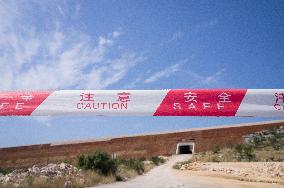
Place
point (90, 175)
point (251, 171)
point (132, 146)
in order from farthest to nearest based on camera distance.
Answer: point (132, 146) < point (251, 171) < point (90, 175)

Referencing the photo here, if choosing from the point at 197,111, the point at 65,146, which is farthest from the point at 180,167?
the point at 197,111

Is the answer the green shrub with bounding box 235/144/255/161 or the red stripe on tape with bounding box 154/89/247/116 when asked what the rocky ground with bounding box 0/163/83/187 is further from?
the green shrub with bounding box 235/144/255/161

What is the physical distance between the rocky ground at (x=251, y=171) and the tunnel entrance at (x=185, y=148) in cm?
1104

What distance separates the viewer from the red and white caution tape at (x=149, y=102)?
646 centimetres

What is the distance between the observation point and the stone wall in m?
30.0

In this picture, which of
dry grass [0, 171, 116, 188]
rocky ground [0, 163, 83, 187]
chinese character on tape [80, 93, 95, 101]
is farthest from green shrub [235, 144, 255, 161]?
chinese character on tape [80, 93, 95, 101]

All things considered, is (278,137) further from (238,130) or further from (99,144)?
(99,144)

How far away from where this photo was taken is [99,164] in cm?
1534

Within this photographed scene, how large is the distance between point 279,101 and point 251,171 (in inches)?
435

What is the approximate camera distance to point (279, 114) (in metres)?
6.41

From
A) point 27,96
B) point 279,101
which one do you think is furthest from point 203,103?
point 27,96

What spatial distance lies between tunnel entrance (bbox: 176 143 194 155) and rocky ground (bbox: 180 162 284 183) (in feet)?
36.2

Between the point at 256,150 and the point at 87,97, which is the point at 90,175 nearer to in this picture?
the point at 87,97

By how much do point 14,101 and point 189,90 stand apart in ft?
10.6
